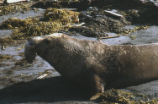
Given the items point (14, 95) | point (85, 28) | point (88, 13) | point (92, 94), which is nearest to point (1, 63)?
point (14, 95)

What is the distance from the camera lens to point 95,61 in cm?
675

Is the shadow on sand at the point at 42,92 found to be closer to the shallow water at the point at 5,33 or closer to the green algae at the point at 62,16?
the shallow water at the point at 5,33

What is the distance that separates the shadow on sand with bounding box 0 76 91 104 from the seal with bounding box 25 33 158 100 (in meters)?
0.25

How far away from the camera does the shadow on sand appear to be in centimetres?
642

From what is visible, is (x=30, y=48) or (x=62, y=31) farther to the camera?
(x=62, y=31)

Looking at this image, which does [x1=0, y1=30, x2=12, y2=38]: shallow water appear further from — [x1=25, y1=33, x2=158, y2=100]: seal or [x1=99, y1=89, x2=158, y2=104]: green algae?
[x1=99, y1=89, x2=158, y2=104]: green algae

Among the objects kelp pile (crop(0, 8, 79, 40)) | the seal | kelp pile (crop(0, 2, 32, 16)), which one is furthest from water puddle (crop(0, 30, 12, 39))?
the seal

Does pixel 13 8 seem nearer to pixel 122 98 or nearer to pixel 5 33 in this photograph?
pixel 5 33

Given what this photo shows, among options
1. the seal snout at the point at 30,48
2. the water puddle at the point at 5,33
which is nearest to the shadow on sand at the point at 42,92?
the seal snout at the point at 30,48

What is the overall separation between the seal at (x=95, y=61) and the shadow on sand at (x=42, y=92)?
25 cm

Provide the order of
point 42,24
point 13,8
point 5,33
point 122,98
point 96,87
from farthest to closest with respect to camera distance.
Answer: point 13,8, point 42,24, point 5,33, point 96,87, point 122,98

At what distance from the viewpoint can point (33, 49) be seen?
659 cm

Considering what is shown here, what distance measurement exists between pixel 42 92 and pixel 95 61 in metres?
1.17

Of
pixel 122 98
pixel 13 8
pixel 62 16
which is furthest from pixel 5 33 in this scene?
pixel 122 98
